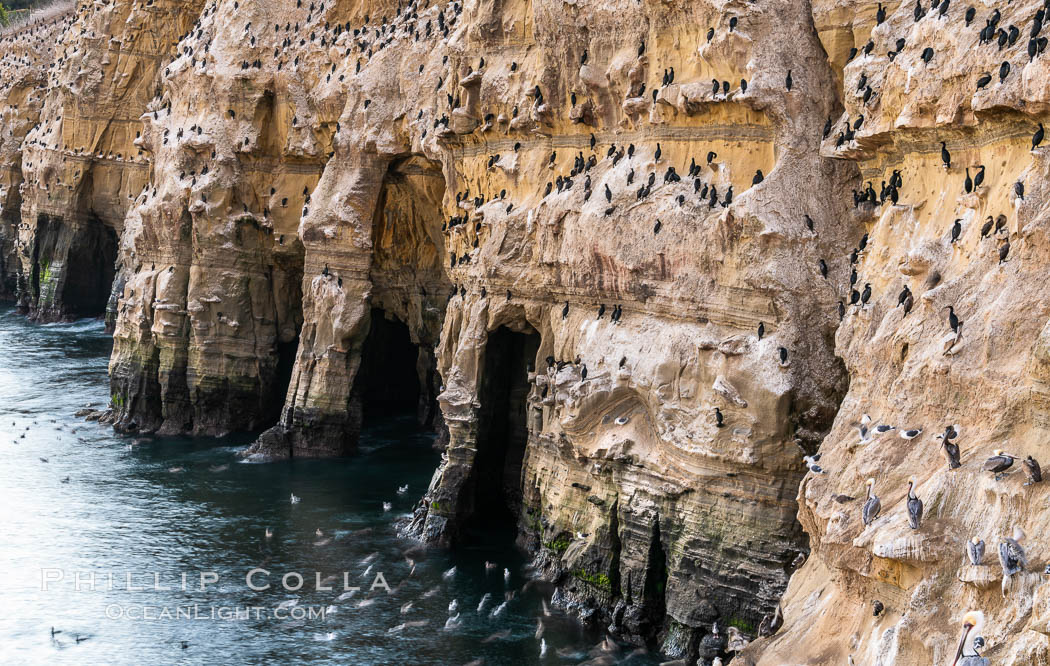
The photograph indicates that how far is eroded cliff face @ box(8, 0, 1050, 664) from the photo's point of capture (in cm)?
1809

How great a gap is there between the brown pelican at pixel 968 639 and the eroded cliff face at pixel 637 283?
0.83 feet

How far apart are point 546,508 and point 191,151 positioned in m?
25.1

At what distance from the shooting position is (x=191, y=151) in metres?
48.1

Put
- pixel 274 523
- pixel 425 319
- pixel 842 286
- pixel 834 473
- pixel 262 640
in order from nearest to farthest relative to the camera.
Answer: pixel 834 473 < pixel 842 286 < pixel 262 640 < pixel 274 523 < pixel 425 319

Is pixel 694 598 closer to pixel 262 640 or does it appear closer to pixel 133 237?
pixel 262 640

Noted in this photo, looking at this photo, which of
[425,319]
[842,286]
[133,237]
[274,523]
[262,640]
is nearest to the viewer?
[842,286]

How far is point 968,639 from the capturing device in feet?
48.6

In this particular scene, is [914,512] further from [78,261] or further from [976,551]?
[78,261]

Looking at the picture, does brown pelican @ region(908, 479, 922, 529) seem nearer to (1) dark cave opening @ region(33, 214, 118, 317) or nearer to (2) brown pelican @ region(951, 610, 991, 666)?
(2) brown pelican @ region(951, 610, 991, 666)

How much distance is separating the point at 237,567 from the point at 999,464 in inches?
909

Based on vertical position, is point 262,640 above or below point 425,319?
below

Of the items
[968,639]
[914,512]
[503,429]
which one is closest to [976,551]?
[968,639]

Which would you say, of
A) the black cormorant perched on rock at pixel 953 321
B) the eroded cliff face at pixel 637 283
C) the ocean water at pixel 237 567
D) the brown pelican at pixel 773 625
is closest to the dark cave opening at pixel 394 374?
the eroded cliff face at pixel 637 283

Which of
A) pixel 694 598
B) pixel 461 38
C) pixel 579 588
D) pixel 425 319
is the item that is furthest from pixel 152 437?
pixel 694 598
